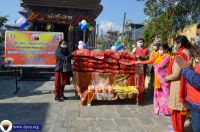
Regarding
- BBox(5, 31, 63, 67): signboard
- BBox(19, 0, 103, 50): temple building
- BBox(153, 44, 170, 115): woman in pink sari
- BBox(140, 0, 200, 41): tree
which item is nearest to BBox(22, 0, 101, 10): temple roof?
BBox(19, 0, 103, 50): temple building

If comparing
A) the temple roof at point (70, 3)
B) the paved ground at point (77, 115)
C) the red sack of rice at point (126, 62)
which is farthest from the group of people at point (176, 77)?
the temple roof at point (70, 3)

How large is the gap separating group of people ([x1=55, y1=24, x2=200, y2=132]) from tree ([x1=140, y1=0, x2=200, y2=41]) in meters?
1.20

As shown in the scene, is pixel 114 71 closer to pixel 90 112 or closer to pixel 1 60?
pixel 90 112

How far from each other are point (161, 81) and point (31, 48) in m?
4.09

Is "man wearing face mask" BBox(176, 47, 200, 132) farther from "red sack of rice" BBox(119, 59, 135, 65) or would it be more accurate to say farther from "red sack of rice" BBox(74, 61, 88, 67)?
"red sack of rice" BBox(74, 61, 88, 67)

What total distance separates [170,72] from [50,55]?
462 cm

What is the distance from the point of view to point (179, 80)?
5.40m

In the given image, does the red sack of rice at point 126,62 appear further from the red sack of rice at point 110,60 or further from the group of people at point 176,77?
the group of people at point 176,77

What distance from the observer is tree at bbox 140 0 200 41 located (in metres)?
10.8

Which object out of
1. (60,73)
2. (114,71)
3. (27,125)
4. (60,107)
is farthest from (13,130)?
(114,71)

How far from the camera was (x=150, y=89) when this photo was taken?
10.2 m

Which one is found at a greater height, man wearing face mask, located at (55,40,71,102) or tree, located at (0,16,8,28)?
tree, located at (0,16,8,28)

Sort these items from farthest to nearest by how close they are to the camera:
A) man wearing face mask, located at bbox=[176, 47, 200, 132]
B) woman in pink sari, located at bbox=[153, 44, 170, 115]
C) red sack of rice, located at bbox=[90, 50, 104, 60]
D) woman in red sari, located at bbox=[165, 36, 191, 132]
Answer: red sack of rice, located at bbox=[90, 50, 104, 60] → woman in pink sari, located at bbox=[153, 44, 170, 115] → woman in red sari, located at bbox=[165, 36, 191, 132] → man wearing face mask, located at bbox=[176, 47, 200, 132]

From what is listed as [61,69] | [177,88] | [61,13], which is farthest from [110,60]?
[61,13]
